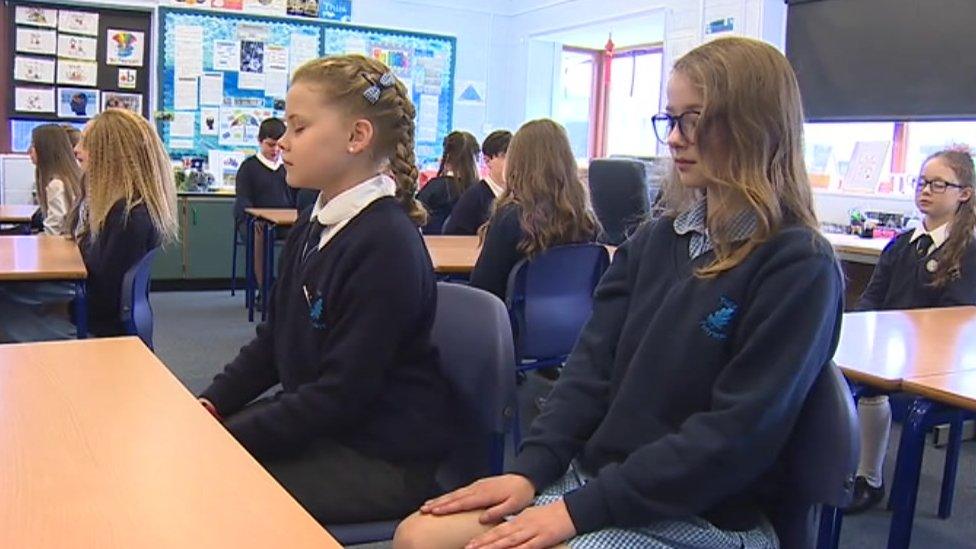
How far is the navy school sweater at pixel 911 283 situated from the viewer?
2.79 meters

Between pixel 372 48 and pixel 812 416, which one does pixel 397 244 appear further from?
pixel 372 48

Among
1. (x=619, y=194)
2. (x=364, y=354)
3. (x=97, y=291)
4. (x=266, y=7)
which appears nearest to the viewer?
(x=364, y=354)

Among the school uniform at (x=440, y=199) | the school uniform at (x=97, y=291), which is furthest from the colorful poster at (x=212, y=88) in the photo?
the school uniform at (x=97, y=291)

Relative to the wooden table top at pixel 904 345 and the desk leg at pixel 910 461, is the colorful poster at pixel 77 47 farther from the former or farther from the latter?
the desk leg at pixel 910 461

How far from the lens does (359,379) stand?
1365 millimetres

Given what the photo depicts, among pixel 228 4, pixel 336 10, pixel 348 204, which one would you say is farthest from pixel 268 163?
pixel 348 204

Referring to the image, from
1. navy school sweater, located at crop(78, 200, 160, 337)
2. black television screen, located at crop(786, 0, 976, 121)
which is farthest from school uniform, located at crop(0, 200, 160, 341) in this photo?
black television screen, located at crop(786, 0, 976, 121)

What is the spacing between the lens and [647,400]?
4.04 ft

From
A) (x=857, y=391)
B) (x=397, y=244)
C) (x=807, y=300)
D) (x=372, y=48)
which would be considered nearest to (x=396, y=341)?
(x=397, y=244)

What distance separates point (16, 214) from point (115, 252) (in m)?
2.44

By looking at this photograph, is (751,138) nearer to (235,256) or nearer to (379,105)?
(379,105)

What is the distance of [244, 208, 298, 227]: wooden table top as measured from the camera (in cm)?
485

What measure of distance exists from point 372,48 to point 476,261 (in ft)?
13.7

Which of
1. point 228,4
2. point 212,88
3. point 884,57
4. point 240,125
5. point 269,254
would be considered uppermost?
point 228,4
